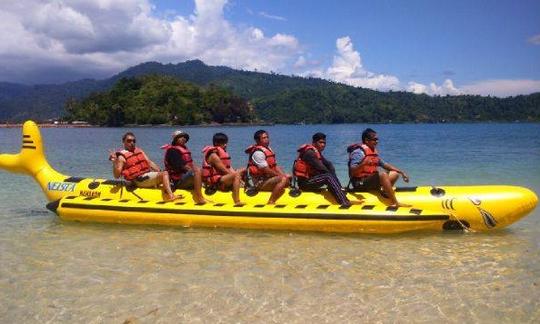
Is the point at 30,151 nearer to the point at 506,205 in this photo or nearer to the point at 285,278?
the point at 285,278

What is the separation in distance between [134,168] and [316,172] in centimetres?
283

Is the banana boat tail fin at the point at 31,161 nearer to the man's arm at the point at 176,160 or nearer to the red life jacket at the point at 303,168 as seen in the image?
the man's arm at the point at 176,160

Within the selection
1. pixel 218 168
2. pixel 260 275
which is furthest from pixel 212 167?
pixel 260 275

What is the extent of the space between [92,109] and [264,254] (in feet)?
301

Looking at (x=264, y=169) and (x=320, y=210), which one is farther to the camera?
(x=264, y=169)

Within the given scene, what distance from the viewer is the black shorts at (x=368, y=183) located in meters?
6.64

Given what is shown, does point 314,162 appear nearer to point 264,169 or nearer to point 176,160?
point 264,169

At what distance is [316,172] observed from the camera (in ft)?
22.2

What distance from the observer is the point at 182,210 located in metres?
6.68

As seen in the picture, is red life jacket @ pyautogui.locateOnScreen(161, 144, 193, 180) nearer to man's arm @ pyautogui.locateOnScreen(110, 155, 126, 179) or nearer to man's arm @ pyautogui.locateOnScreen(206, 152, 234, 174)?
man's arm @ pyautogui.locateOnScreen(206, 152, 234, 174)

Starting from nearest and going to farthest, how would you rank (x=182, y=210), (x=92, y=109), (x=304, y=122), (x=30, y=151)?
(x=182, y=210) → (x=30, y=151) → (x=92, y=109) → (x=304, y=122)

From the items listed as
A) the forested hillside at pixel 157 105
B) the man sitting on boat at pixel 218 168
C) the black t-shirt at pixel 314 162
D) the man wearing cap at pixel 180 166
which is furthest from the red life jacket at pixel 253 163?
the forested hillside at pixel 157 105

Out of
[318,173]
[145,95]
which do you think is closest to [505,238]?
[318,173]

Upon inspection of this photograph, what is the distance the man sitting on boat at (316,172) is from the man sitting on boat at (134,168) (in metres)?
2.03
